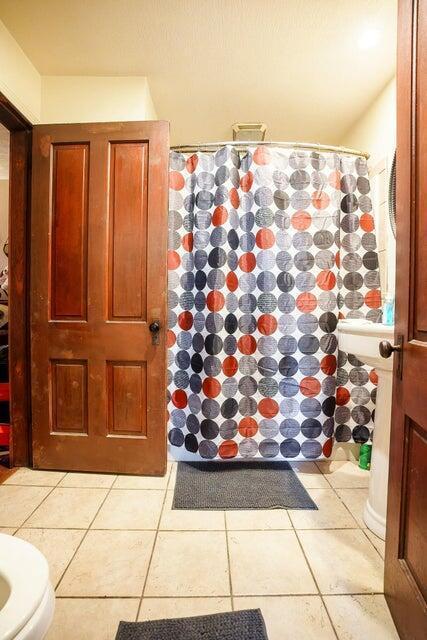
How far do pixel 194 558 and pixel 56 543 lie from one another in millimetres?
604

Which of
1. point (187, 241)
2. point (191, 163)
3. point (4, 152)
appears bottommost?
point (187, 241)

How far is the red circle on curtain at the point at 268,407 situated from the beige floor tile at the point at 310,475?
39 cm

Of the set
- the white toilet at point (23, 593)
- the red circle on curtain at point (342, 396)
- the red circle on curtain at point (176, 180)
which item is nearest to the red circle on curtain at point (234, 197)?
the red circle on curtain at point (176, 180)

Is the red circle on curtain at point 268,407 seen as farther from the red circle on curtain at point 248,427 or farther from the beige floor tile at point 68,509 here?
the beige floor tile at point 68,509

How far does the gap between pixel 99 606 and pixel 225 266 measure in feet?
5.25

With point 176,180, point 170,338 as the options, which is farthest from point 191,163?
point 170,338

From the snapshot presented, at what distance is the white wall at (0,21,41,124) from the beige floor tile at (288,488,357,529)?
8.57 feet

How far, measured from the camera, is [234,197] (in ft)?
6.17

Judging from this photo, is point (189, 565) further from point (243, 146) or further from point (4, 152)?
point (4, 152)

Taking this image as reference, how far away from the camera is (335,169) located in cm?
188

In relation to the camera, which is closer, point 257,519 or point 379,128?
point 257,519

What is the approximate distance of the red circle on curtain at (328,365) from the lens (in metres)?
1.88

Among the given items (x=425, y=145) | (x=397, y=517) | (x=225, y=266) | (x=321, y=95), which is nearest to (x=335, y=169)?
(x=321, y=95)

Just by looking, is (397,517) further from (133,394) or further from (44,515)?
(44,515)
